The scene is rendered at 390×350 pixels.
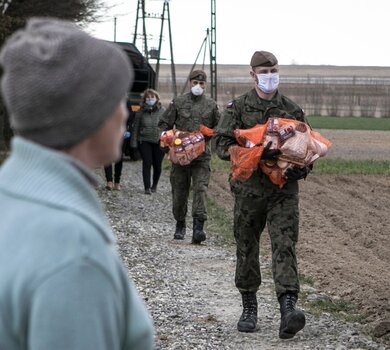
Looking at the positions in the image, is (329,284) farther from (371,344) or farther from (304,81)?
(304,81)

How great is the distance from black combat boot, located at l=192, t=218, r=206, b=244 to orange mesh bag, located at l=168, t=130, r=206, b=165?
0.76m

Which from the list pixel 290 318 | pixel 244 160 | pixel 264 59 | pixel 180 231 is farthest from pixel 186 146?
pixel 290 318

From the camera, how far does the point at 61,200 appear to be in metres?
2.29

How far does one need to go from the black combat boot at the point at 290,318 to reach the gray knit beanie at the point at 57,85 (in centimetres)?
553

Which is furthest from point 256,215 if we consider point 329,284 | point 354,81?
point 354,81

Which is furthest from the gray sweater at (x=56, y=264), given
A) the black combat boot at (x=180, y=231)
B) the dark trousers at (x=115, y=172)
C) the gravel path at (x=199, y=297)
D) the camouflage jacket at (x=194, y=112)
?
the dark trousers at (x=115, y=172)

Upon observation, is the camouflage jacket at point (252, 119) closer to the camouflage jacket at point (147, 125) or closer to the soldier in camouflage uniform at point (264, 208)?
the soldier in camouflage uniform at point (264, 208)

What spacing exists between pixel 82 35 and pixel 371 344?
18.9 feet

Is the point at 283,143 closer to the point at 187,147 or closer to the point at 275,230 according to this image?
the point at 275,230

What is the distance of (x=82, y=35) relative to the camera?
2.38m

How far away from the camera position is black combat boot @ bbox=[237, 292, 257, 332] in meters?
8.21

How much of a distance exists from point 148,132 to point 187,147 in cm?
666

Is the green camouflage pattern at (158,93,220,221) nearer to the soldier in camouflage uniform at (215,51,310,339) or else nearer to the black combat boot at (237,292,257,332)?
the soldier in camouflage uniform at (215,51,310,339)

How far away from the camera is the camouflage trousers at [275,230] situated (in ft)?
25.9
